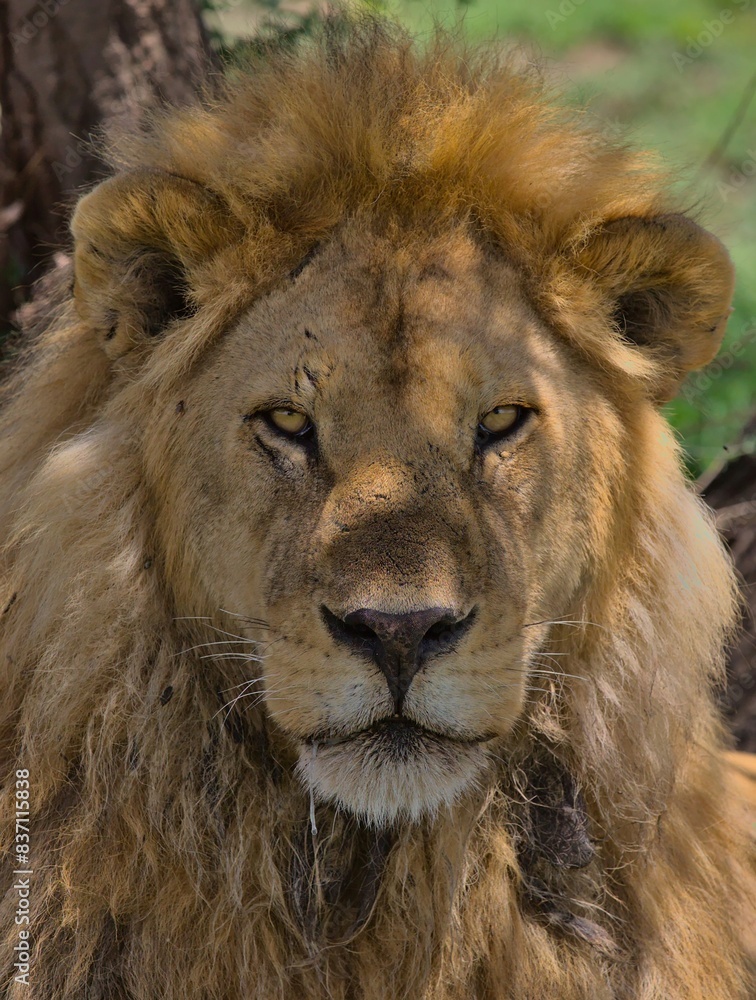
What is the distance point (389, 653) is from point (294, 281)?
949 millimetres

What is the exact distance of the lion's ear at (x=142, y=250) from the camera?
266 centimetres

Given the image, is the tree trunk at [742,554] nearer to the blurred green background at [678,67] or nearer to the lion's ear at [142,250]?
the blurred green background at [678,67]

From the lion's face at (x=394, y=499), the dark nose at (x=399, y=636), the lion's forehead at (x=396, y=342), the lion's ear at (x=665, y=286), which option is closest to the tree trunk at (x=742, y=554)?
the lion's ear at (x=665, y=286)

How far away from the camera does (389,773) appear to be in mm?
2379

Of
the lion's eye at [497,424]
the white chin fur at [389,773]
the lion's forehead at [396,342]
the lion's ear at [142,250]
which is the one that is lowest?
the white chin fur at [389,773]

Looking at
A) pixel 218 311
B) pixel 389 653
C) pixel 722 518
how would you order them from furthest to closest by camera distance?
pixel 722 518 < pixel 218 311 < pixel 389 653

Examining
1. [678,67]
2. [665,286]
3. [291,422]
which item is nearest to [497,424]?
[291,422]

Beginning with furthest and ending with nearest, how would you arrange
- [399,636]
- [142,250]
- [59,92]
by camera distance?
[59,92] → [142,250] → [399,636]

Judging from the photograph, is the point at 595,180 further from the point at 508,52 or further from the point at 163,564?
the point at 163,564

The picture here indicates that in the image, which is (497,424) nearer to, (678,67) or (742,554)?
(742,554)

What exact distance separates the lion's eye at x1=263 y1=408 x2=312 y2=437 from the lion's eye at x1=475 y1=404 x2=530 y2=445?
14.8 inches

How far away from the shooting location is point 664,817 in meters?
2.95

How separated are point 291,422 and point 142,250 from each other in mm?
556

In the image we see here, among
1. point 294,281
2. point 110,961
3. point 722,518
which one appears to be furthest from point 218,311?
point 722,518
